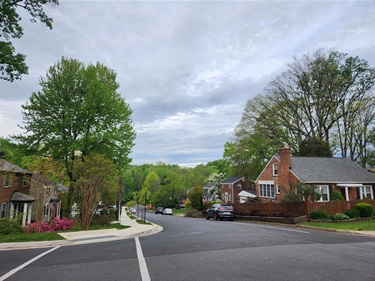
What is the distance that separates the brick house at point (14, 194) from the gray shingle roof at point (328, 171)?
26.6 m

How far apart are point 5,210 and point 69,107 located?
10914mm

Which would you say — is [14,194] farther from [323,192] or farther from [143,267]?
[323,192]

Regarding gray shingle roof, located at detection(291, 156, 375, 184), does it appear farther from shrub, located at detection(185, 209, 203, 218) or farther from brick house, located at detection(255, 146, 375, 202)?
shrub, located at detection(185, 209, 203, 218)

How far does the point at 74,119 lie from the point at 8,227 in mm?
10189

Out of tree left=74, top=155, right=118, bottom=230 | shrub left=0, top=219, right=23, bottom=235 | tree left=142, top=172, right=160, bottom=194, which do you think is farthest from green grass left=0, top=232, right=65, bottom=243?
tree left=142, top=172, right=160, bottom=194

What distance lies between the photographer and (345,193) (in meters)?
28.5

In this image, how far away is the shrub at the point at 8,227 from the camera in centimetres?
1584

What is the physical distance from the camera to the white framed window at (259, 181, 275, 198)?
33.2 metres

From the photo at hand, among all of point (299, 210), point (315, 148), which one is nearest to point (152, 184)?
point (315, 148)

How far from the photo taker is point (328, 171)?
29875 millimetres

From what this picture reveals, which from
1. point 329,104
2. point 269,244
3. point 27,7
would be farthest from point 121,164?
point 329,104

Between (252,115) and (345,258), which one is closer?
(345,258)

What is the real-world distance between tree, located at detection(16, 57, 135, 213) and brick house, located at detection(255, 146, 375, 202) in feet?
56.5

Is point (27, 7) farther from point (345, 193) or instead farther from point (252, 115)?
point (252, 115)
